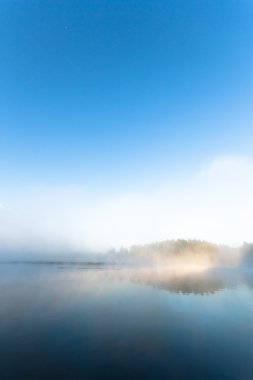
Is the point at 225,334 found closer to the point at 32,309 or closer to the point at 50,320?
the point at 50,320

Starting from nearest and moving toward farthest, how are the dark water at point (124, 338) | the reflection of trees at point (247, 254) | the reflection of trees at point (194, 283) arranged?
the dark water at point (124, 338) < the reflection of trees at point (194, 283) < the reflection of trees at point (247, 254)

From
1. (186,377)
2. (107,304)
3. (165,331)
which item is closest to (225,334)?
(165,331)

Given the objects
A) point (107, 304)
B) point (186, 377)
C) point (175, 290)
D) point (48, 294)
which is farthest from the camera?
point (175, 290)

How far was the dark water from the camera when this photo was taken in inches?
639

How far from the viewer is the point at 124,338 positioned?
2250 centimetres

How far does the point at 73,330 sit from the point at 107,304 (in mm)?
13172

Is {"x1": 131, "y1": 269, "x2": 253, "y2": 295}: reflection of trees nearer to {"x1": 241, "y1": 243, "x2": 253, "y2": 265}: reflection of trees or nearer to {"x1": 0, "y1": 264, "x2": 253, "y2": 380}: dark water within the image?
{"x1": 0, "y1": 264, "x2": 253, "y2": 380}: dark water

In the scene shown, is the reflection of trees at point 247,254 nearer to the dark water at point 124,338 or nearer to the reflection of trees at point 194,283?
the reflection of trees at point 194,283

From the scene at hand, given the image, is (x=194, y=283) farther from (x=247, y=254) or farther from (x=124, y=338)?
(x=247, y=254)

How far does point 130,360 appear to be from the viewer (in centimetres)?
1759

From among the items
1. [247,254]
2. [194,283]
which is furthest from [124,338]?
[247,254]

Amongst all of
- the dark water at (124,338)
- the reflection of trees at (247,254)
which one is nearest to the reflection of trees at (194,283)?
the dark water at (124,338)

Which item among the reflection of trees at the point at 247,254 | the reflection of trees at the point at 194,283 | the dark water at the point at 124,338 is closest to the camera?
the dark water at the point at 124,338

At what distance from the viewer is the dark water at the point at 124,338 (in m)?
16.2
